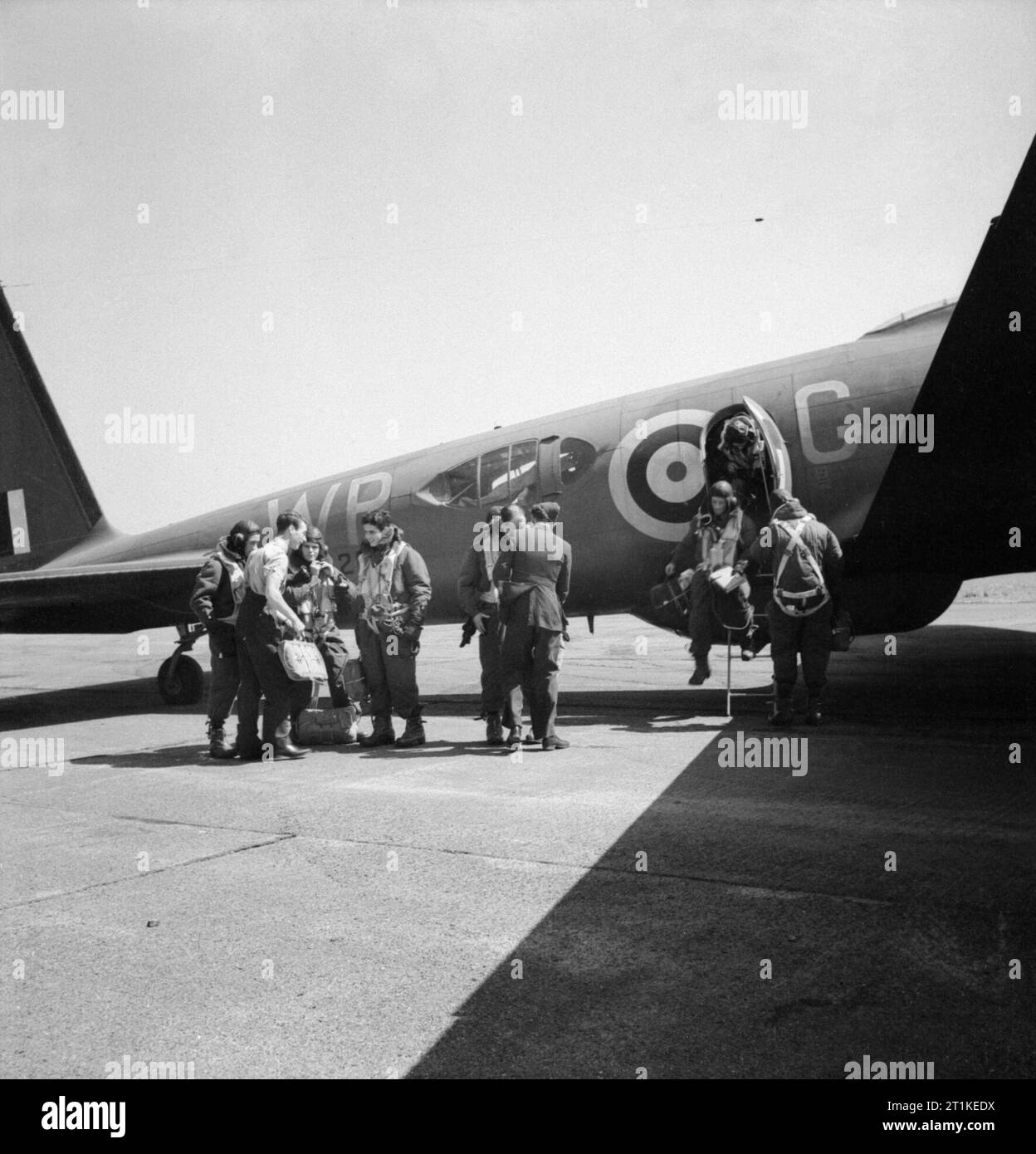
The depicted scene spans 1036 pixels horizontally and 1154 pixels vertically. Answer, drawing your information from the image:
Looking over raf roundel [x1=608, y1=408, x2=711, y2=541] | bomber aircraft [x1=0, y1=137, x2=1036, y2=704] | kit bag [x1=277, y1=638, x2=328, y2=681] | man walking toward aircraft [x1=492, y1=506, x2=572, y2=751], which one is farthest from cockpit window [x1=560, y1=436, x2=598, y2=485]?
kit bag [x1=277, y1=638, x2=328, y2=681]

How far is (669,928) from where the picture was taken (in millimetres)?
3867

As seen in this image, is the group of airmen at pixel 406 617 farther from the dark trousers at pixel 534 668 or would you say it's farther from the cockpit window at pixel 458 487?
the cockpit window at pixel 458 487

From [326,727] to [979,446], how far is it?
608 centimetres

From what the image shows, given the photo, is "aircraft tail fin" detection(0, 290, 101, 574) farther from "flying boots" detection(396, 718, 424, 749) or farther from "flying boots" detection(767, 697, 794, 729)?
"flying boots" detection(767, 697, 794, 729)

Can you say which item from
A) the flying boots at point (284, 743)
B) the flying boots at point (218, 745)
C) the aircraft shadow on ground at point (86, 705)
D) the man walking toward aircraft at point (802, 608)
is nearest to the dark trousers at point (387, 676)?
the flying boots at point (284, 743)

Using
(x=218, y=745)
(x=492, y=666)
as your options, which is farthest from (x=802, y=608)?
(x=218, y=745)

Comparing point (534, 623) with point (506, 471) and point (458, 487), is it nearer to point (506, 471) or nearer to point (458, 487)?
point (506, 471)

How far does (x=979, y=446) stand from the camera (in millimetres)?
8406

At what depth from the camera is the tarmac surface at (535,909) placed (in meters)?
2.98

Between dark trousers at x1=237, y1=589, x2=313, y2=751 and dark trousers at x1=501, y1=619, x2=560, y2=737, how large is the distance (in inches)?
66.4

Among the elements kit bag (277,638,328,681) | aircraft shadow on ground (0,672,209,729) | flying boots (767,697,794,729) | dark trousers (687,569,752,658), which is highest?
dark trousers (687,569,752,658)

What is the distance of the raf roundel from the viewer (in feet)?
33.5

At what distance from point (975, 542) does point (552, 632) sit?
4136 millimetres
